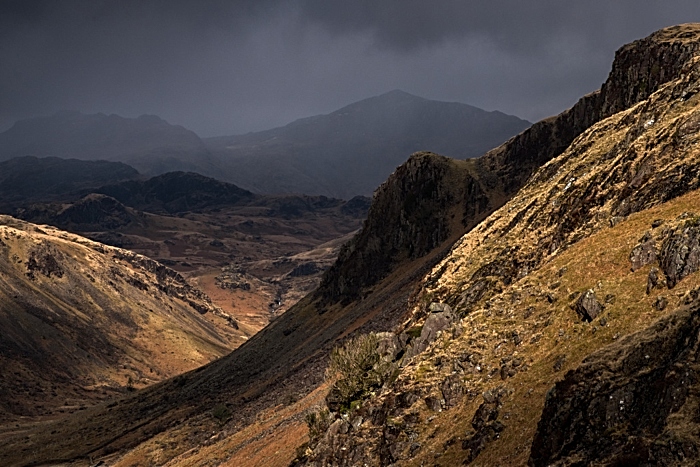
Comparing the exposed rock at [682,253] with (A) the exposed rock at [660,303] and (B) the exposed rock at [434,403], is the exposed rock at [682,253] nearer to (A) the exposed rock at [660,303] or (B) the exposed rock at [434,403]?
(A) the exposed rock at [660,303]

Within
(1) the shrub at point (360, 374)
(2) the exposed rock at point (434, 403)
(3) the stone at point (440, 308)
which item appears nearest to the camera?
(2) the exposed rock at point (434, 403)

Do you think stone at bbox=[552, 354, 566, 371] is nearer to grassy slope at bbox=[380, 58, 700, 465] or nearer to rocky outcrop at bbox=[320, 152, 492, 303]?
grassy slope at bbox=[380, 58, 700, 465]

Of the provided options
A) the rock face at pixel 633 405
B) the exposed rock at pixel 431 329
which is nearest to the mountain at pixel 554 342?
the rock face at pixel 633 405

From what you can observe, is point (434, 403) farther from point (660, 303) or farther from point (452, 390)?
point (660, 303)

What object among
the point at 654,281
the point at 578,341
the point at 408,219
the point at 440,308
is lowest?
the point at 578,341

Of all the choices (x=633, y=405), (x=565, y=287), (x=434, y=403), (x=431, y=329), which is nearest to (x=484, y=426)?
(x=434, y=403)

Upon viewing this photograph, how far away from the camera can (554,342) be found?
31656 millimetres

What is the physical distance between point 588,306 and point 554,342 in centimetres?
312

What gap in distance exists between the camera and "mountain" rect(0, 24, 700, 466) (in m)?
18.4

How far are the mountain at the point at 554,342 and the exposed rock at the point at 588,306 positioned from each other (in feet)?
0.44

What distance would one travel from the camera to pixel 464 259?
63625 mm

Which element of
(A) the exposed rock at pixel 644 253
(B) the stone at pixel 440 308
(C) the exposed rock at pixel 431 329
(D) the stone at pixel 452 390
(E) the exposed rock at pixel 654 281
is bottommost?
(D) the stone at pixel 452 390

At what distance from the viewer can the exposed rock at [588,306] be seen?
3064 centimetres

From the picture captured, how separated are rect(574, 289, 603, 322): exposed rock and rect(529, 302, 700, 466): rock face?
11021 mm
